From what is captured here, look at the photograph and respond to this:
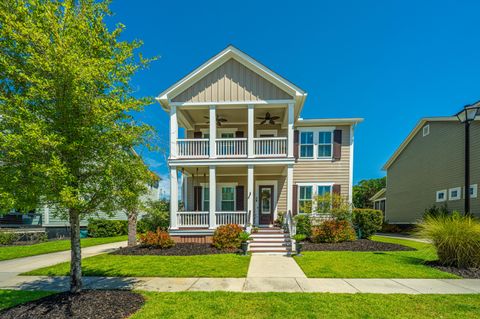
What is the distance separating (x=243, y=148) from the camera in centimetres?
1223

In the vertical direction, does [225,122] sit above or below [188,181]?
above

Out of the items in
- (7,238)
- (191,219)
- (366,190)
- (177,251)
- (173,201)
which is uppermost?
(173,201)

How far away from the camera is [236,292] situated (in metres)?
5.02

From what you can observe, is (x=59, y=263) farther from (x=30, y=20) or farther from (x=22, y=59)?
(x=30, y=20)

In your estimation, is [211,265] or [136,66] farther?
[211,265]

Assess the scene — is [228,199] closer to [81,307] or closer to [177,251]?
[177,251]

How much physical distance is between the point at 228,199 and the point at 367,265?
7949 mm

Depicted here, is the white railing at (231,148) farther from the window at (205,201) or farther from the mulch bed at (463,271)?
the mulch bed at (463,271)

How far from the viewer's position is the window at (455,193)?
1488cm

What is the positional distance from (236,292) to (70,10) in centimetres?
622

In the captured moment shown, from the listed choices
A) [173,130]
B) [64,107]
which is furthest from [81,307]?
[173,130]

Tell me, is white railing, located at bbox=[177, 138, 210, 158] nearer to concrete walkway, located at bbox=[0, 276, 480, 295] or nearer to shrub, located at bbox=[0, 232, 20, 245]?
concrete walkway, located at bbox=[0, 276, 480, 295]

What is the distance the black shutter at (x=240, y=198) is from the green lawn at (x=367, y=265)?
5.06 metres

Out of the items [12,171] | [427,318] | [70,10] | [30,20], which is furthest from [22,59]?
[427,318]
